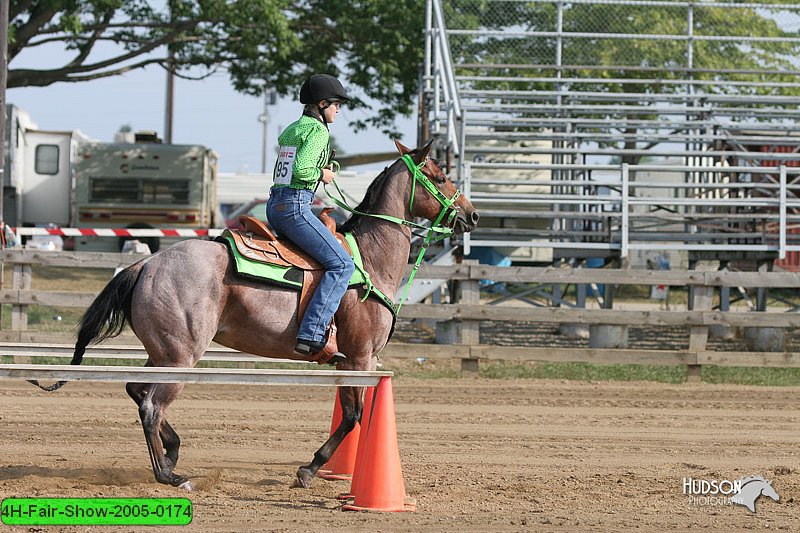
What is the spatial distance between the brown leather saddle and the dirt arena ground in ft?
3.51

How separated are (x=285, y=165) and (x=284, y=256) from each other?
622 millimetres

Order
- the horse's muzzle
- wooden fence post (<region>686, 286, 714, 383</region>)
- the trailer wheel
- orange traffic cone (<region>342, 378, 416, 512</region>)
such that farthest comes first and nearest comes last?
the trailer wheel → wooden fence post (<region>686, 286, 714, 383</region>) → the horse's muzzle → orange traffic cone (<region>342, 378, 416, 512</region>)

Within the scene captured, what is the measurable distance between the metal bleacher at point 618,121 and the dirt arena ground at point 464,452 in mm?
4840

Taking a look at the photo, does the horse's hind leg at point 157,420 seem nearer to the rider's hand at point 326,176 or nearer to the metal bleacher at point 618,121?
the rider's hand at point 326,176

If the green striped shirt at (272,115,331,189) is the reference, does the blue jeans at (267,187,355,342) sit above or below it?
below

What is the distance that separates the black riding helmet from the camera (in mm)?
7098

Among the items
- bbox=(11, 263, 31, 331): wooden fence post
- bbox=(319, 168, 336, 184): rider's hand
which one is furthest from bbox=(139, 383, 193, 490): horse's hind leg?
bbox=(11, 263, 31, 331): wooden fence post

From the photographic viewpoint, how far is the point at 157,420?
657 centimetres

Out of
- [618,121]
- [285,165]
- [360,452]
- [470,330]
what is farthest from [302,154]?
[618,121]

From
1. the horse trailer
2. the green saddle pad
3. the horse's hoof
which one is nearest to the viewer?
the green saddle pad

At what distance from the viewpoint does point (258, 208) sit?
1111 inches

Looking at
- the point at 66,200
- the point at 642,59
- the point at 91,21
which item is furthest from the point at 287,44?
the point at 66,200

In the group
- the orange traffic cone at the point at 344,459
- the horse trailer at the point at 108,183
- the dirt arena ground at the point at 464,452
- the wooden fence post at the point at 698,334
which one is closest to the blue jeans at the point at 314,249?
the orange traffic cone at the point at 344,459

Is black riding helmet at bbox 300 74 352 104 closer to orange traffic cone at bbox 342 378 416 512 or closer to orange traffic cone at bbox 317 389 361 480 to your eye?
orange traffic cone at bbox 342 378 416 512
